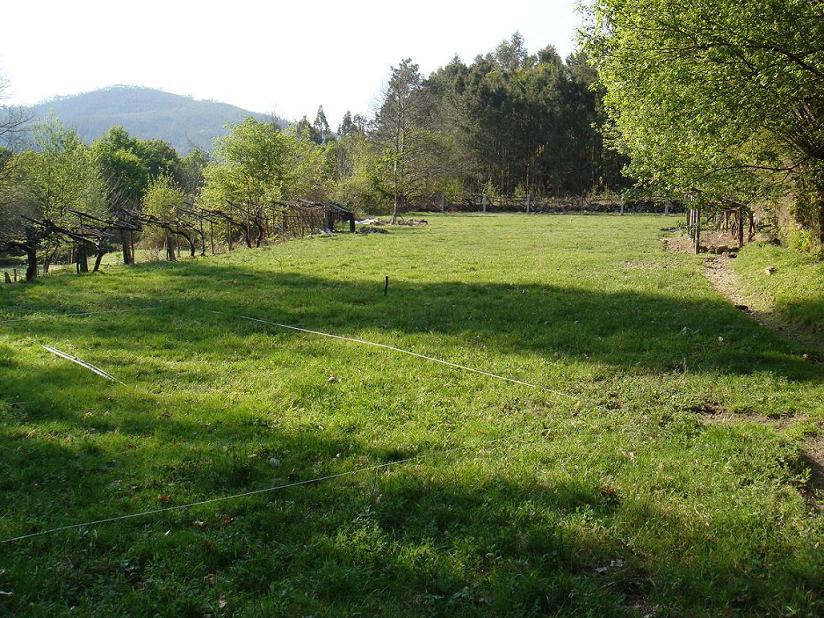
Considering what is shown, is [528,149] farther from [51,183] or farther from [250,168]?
[51,183]

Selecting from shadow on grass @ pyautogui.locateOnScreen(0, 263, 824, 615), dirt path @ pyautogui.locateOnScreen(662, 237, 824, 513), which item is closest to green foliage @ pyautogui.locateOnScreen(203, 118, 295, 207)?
dirt path @ pyautogui.locateOnScreen(662, 237, 824, 513)

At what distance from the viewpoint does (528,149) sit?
2434 inches

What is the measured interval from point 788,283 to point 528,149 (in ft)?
169

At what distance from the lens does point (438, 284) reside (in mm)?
15320

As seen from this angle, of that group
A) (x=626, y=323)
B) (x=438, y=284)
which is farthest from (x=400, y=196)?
(x=626, y=323)

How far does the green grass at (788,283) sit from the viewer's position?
1073 centimetres

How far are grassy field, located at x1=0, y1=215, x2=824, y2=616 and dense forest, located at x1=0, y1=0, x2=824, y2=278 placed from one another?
11.7 feet

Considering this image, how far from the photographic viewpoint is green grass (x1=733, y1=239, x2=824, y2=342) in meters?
10.7

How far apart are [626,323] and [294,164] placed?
112ft

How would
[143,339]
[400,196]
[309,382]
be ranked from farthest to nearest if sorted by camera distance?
[400,196]
[143,339]
[309,382]

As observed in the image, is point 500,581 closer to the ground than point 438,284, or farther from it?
closer to the ground

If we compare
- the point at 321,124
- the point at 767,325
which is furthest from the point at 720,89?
the point at 321,124

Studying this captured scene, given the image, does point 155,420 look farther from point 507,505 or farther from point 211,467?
point 507,505

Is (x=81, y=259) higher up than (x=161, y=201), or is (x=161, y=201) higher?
(x=161, y=201)
